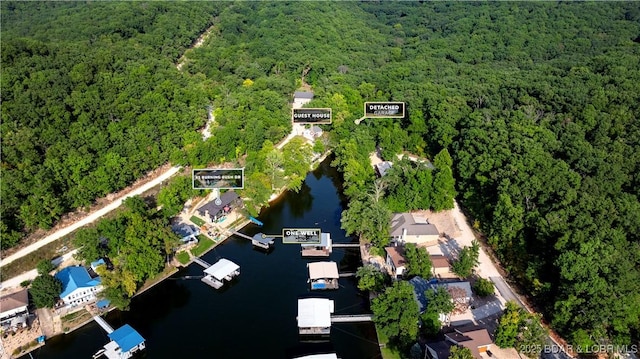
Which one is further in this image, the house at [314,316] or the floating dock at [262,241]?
the floating dock at [262,241]

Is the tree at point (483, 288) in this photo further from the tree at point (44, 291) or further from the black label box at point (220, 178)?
the tree at point (44, 291)

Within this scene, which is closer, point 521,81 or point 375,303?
point 375,303

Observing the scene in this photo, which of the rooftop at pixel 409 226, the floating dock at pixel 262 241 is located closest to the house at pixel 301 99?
the floating dock at pixel 262 241

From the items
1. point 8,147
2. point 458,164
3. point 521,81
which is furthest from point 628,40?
point 8,147

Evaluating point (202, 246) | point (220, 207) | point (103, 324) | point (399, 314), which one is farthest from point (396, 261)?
point (103, 324)

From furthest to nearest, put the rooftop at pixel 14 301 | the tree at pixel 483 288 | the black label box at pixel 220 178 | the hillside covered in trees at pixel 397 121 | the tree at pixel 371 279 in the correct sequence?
the black label box at pixel 220 178, the tree at pixel 371 279, the hillside covered in trees at pixel 397 121, the tree at pixel 483 288, the rooftop at pixel 14 301

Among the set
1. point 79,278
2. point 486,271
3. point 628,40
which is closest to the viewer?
point 79,278

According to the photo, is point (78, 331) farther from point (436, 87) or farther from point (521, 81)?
point (521, 81)
